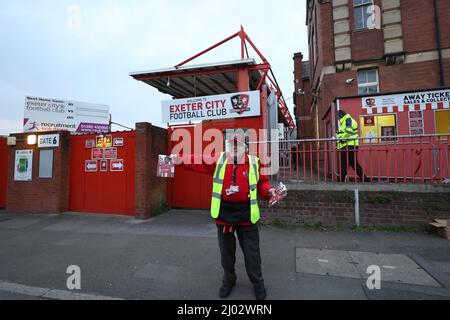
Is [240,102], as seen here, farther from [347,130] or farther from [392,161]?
[392,161]

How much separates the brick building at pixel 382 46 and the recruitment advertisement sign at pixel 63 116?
1167 centimetres

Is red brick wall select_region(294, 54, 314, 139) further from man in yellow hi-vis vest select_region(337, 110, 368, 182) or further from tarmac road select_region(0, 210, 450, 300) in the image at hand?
tarmac road select_region(0, 210, 450, 300)

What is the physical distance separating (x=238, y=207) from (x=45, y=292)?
2.76 metres

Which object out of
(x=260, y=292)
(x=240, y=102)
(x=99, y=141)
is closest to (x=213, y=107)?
(x=240, y=102)

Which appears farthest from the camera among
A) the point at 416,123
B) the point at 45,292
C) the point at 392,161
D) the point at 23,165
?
the point at 23,165

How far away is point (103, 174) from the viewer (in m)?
7.94

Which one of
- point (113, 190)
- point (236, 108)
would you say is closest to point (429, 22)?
point (236, 108)

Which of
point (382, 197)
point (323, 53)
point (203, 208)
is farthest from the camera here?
point (323, 53)

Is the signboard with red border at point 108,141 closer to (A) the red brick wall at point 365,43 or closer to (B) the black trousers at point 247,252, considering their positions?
(B) the black trousers at point 247,252

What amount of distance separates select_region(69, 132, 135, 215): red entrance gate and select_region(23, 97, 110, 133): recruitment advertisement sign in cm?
430

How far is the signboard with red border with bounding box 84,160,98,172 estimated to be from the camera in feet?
26.4

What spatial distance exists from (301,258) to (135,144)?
5631 millimetres

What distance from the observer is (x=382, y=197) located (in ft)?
17.4
